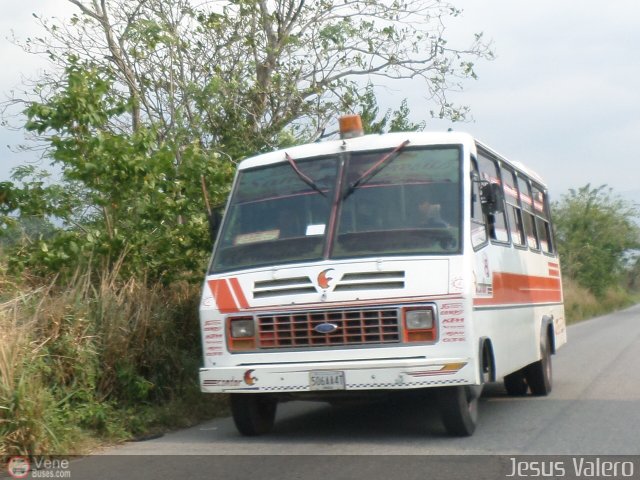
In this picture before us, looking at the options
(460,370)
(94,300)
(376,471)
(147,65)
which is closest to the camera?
(376,471)

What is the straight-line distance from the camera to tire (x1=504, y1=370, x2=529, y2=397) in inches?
479

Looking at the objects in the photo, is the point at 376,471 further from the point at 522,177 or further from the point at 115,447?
the point at 522,177

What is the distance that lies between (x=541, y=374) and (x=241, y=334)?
187 inches

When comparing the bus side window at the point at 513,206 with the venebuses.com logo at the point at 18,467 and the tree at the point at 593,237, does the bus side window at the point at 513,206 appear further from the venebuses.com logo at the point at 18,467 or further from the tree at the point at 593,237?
the tree at the point at 593,237

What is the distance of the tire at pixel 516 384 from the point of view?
12.2 metres

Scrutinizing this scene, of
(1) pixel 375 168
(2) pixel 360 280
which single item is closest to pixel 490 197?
(1) pixel 375 168

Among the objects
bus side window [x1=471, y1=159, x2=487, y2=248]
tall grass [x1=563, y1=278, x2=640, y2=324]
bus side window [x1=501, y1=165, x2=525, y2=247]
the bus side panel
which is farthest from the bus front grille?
tall grass [x1=563, y1=278, x2=640, y2=324]

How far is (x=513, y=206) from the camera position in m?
11.8

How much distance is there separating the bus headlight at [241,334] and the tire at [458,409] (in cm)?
166

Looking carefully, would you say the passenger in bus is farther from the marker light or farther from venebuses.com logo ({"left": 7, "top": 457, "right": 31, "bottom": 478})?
venebuses.com logo ({"left": 7, "top": 457, "right": 31, "bottom": 478})

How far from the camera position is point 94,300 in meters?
10.2

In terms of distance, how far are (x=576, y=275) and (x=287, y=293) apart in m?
41.8

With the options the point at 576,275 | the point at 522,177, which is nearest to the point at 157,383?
the point at 522,177

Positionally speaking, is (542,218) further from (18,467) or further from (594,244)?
(594,244)
